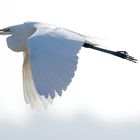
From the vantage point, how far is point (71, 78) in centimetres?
482

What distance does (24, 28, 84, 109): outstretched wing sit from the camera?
485 cm

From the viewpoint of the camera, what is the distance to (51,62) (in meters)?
5.09

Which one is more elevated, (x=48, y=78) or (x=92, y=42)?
(x=48, y=78)

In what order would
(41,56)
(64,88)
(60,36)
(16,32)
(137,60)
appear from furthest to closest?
(137,60) < (16,32) < (60,36) < (41,56) < (64,88)

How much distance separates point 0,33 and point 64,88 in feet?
8.60

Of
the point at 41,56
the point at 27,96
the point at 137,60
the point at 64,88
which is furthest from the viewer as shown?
the point at 137,60

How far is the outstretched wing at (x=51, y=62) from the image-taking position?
485 cm

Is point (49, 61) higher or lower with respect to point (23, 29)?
higher

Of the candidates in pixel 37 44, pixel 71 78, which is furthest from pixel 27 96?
pixel 71 78

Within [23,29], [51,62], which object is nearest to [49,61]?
[51,62]

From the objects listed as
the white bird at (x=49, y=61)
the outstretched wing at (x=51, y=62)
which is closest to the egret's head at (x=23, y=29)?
the white bird at (x=49, y=61)

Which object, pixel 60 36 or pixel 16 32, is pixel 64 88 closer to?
pixel 60 36

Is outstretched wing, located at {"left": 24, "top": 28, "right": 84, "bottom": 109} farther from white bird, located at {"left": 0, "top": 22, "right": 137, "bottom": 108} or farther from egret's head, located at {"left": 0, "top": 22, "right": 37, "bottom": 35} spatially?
egret's head, located at {"left": 0, "top": 22, "right": 37, "bottom": 35}

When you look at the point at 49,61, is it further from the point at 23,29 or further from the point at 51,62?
the point at 23,29
